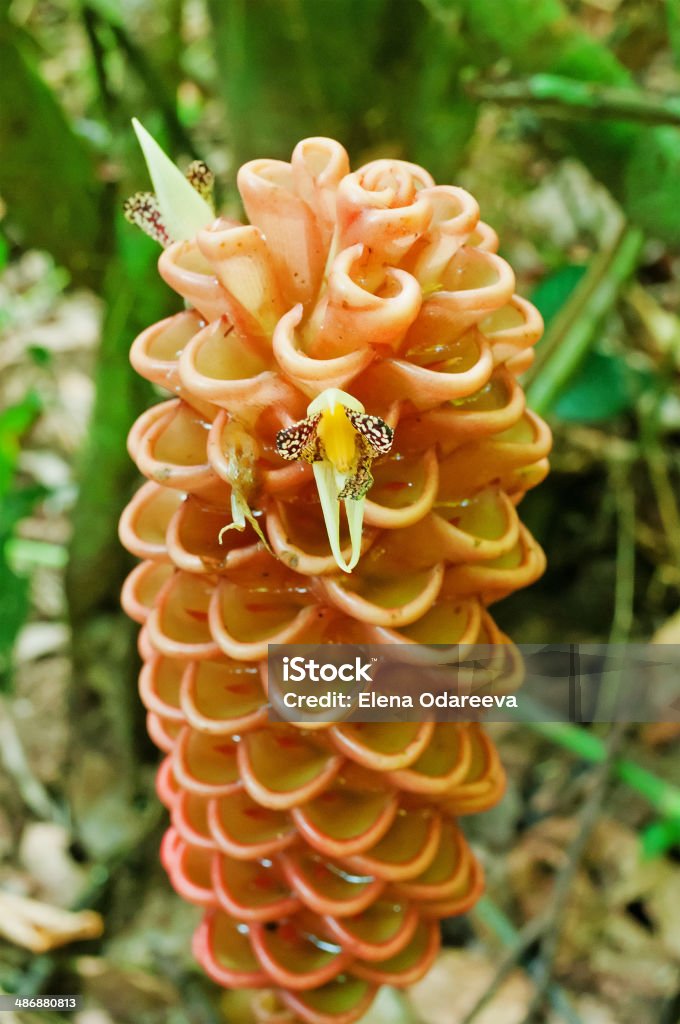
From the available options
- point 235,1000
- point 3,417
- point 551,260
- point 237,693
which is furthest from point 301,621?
point 551,260

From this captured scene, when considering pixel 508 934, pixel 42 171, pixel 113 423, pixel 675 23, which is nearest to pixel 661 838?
pixel 508 934

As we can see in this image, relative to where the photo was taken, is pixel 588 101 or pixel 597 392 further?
pixel 597 392

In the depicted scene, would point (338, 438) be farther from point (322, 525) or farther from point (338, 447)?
point (322, 525)

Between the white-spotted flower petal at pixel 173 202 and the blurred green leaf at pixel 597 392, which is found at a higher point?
the white-spotted flower petal at pixel 173 202

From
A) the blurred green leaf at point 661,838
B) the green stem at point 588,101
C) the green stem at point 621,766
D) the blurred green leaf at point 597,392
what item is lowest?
the blurred green leaf at point 661,838

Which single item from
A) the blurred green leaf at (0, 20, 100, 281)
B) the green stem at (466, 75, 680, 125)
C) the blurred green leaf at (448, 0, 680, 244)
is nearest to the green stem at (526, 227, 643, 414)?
the blurred green leaf at (448, 0, 680, 244)

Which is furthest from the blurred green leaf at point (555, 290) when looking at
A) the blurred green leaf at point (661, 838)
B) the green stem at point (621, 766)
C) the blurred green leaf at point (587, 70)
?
the blurred green leaf at point (661, 838)

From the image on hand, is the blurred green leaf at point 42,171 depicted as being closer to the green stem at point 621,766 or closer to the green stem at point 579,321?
the green stem at point 579,321
